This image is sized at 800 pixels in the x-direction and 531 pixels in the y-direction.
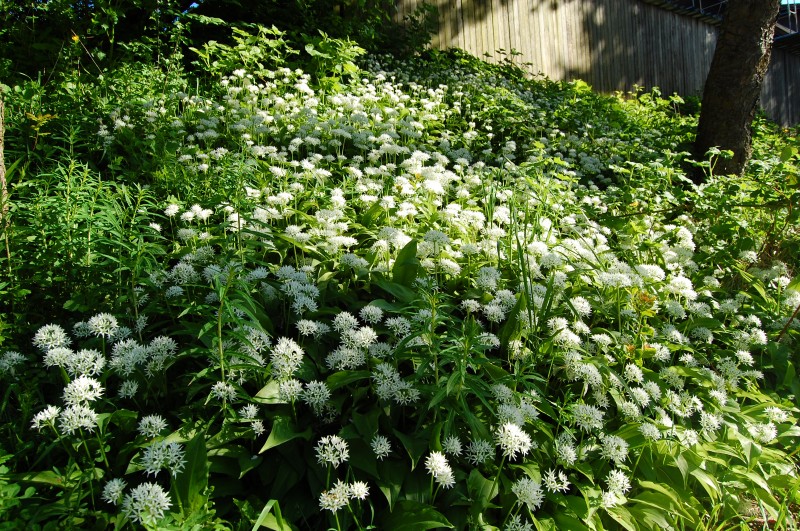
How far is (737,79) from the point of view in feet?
18.9

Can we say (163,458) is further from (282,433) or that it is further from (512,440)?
(512,440)

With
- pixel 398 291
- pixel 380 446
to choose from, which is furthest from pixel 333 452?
pixel 398 291

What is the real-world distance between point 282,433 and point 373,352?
52cm

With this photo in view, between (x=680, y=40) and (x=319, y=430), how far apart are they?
15.8 metres

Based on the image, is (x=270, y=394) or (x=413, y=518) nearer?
(x=413, y=518)

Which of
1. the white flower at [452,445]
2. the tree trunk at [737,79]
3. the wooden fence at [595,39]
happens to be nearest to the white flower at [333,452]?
the white flower at [452,445]

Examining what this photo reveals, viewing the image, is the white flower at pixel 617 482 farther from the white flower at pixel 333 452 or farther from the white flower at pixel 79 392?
the white flower at pixel 79 392

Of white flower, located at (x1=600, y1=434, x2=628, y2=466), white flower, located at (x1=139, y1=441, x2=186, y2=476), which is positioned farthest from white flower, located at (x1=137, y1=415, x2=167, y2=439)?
white flower, located at (x1=600, y1=434, x2=628, y2=466)

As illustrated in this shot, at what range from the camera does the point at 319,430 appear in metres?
2.17

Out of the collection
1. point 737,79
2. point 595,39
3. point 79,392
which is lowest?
point 79,392

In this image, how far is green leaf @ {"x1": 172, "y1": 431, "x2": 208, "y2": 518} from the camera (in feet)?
5.64

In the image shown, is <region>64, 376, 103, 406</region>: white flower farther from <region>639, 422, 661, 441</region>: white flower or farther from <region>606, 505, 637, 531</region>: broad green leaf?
<region>639, 422, 661, 441</region>: white flower

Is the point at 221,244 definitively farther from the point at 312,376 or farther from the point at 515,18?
the point at 515,18

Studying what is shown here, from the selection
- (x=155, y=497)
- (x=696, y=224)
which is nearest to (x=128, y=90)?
(x=155, y=497)
